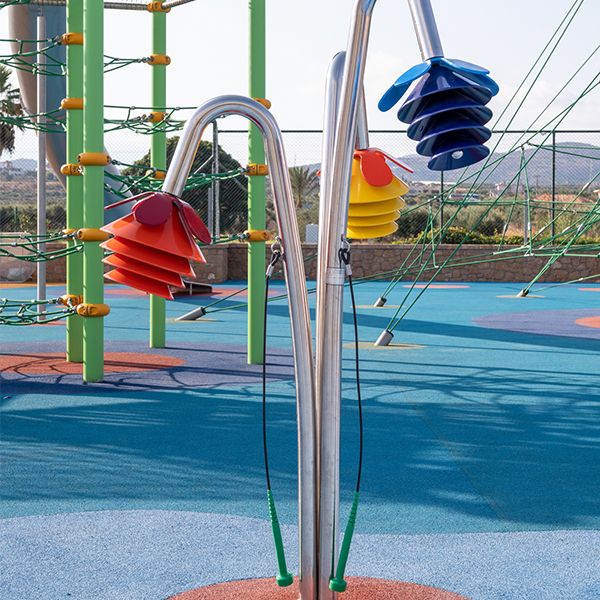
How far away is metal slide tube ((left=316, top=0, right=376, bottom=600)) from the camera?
2.37 m

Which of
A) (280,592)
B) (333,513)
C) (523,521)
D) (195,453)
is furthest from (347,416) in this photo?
(333,513)

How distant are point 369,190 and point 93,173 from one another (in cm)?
506

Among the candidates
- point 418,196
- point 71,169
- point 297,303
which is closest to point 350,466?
point 297,303

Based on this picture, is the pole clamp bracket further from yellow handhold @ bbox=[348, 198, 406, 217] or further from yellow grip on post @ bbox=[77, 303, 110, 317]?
yellow grip on post @ bbox=[77, 303, 110, 317]

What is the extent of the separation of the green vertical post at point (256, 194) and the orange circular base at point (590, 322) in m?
4.81

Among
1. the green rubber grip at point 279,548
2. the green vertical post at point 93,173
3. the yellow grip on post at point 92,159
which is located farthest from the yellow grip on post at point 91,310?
the green rubber grip at point 279,548

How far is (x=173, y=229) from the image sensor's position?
2283 millimetres

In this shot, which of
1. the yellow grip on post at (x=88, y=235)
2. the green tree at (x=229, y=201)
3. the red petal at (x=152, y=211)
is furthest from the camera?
the green tree at (x=229, y=201)

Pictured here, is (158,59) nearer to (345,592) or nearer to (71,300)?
(71,300)

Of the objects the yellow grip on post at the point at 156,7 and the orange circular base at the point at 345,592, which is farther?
the yellow grip on post at the point at 156,7

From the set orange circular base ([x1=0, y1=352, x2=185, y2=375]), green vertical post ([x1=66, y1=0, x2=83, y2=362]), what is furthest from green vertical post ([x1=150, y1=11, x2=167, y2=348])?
green vertical post ([x1=66, y1=0, x2=83, y2=362])

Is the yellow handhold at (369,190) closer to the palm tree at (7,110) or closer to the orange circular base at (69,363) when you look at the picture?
the orange circular base at (69,363)

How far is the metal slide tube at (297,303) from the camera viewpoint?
8.20 ft

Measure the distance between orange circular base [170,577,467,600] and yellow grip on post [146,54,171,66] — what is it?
680 cm
